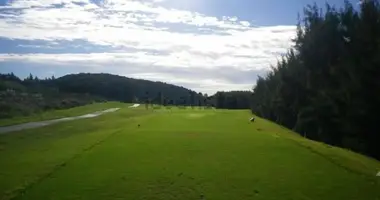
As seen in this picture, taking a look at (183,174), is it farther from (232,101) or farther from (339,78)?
(232,101)

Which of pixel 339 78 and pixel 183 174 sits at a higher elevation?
pixel 339 78

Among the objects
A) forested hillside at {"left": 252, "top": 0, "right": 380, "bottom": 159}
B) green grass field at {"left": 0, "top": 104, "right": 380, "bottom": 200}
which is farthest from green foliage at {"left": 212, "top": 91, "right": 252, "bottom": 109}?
green grass field at {"left": 0, "top": 104, "right": 380, "bottom": 200}

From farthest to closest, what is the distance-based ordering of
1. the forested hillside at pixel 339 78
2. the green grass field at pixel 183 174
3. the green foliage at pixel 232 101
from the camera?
the green foliage at pixel 232 101
the forested hillside at pixel 339 78
the green grass field at pixel 183 174

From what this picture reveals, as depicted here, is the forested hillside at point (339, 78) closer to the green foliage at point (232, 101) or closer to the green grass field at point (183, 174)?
the green grass field at point (183, 174)

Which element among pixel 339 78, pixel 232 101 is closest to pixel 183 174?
pixel 339 78

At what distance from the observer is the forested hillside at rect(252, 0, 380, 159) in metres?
39.3

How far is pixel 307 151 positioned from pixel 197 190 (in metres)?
12.1

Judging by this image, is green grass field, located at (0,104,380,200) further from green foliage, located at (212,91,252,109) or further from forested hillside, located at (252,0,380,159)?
green foliage, located at (212,91,252,109)

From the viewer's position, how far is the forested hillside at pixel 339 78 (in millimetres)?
39344

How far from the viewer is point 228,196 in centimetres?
1504

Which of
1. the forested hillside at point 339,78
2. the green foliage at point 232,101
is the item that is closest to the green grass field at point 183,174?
the forested hillside at point 339,78

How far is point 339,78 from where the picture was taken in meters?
44.5

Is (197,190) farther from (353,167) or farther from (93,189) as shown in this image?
(353,167)

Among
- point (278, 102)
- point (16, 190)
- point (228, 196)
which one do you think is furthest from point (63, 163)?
point (278, 102)
